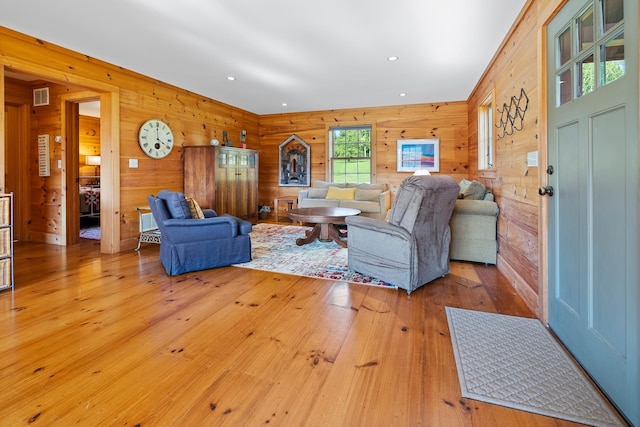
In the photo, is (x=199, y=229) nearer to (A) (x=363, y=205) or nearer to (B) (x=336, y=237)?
(B) (x=336, y=237)

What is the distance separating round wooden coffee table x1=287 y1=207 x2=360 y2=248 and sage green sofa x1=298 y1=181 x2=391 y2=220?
1.09 m

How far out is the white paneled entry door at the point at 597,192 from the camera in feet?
4.40

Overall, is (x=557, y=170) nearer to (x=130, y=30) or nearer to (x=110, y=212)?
(x=130, y=30)

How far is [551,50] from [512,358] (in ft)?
6.26

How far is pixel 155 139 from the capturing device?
500 cm

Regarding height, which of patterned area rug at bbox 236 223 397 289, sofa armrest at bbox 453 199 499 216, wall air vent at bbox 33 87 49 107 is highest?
wall air vent at bbox 33 87 49 107

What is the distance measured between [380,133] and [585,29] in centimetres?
526

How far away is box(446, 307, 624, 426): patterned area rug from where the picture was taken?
4.70ft

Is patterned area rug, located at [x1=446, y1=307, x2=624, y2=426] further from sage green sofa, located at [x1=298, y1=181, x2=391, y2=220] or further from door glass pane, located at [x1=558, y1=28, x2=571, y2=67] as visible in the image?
sage green sofa, located at [x1=298, y1=181, x2=391, y2=220]

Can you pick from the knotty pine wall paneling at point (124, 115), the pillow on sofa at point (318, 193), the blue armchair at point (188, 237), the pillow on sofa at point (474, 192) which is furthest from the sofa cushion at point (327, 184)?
the blue armchair at point (188, 237)

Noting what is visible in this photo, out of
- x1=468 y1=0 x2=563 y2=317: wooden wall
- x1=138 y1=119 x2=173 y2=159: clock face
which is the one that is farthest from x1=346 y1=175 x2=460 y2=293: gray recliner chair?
x1=138 y1=119 x2=173 y2=159: clock face

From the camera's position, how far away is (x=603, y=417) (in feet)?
4.50

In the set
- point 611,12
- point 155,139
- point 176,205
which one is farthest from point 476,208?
point 155,139

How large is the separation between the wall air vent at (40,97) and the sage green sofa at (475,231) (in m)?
5.88
